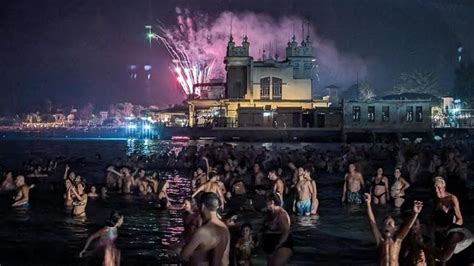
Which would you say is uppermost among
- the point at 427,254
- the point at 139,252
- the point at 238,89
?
the point at 238,89

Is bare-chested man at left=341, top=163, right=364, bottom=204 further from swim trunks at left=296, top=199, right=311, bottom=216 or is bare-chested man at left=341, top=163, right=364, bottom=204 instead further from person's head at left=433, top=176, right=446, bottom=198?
person's head at left=433, top=176, right=446, bottom=198

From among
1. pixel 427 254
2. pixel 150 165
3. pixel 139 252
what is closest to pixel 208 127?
pixel 150 165

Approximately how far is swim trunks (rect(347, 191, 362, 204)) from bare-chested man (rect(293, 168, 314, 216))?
10.0 ft

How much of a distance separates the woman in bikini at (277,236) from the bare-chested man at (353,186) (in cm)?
1032

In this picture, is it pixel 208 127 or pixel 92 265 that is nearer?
pixel 92 265

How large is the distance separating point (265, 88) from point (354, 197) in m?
63.6

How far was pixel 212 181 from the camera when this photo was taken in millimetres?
18219

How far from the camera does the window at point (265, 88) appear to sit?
8538 centimetres

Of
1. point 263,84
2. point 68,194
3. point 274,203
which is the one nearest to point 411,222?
point 274,203

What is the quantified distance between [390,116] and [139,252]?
198 ft

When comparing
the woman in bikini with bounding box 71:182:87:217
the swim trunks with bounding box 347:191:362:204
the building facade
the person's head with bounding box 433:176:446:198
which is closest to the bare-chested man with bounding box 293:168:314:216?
the swim trunks with bounding box 347:191:362:204

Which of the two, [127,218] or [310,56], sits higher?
[310,56]

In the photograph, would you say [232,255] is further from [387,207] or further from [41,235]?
[387,207]

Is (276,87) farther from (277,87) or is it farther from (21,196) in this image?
(21,196)
